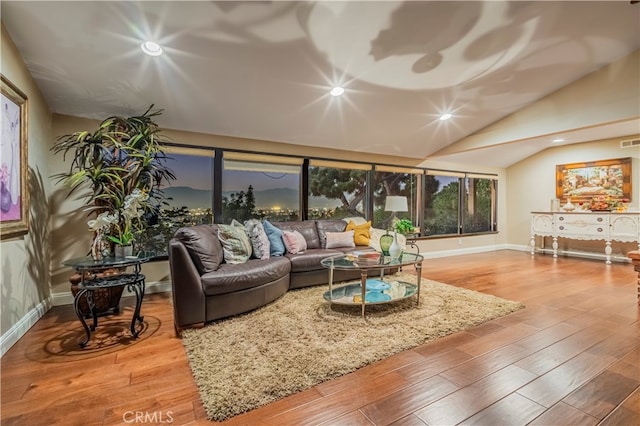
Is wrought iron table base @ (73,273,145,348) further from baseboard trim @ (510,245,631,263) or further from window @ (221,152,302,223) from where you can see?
baseboard trim @ (510,245,631,263)

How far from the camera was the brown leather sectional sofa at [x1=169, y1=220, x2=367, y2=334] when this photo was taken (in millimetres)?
2613

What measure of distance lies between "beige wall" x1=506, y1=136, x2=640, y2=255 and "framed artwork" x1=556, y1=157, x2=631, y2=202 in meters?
0.10

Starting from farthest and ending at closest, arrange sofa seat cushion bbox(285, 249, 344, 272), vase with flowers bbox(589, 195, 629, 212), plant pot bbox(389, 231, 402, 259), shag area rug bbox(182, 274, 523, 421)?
1. vase with flowers bbox(589, 195, 629, 212)
2. sofa seat cushion bbox(285, 249, 344, 272)
3. plant pot bbox(389, 231, 402, 259)
4. shag area rug bbox(182, 274, 523, 421)

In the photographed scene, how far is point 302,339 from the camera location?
2414mm

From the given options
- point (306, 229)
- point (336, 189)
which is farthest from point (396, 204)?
point (306, 229)

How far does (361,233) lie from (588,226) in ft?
15.8

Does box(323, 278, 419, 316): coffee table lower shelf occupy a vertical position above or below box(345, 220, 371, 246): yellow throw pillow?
below

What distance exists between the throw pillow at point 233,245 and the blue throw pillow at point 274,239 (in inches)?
19.8

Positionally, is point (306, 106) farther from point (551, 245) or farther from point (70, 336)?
point (551, 245)

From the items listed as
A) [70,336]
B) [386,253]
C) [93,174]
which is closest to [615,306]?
[386,253]

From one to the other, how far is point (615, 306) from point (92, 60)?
19.2 ft

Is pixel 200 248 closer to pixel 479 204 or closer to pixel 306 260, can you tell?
pixel 306 260

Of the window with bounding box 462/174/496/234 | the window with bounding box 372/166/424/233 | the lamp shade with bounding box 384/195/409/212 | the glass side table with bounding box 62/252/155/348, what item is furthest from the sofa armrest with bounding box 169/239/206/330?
the window with bounding box 462/174/496/234

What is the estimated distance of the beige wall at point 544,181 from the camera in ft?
18.9
